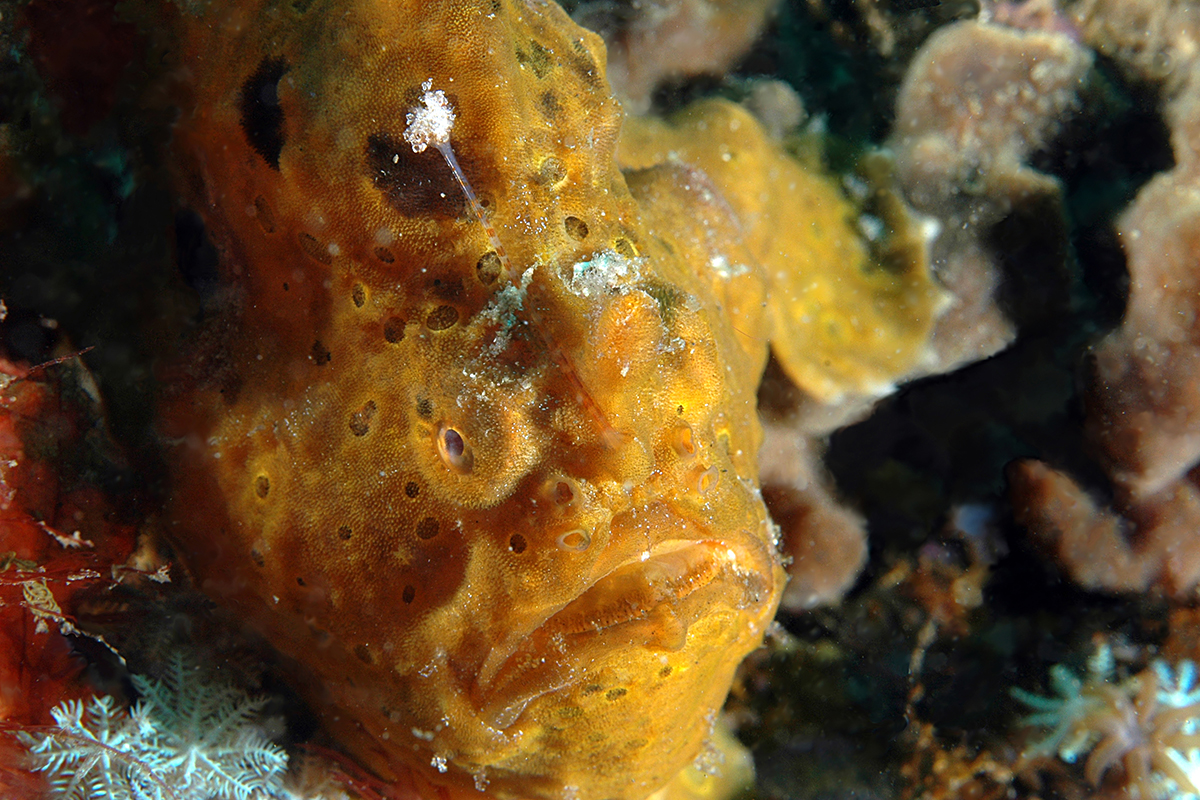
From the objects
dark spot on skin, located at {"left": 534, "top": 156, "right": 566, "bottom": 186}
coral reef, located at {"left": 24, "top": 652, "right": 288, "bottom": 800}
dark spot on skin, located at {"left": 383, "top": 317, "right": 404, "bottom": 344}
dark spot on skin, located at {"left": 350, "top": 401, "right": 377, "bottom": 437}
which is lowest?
coral reef, located at {"left": 24, "top": 652, "right": 288, "bottom": 800}

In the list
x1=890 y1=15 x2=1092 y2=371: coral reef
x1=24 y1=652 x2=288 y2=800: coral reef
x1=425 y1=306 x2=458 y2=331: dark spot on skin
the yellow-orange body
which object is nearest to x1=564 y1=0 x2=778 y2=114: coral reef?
x1=890 y1=15 x2=1092 y2=371: coral reef

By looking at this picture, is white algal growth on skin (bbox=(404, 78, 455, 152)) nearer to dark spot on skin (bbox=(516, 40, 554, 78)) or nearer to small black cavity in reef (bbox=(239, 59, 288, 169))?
dark spot on skin (bbox=(516, 40, 554, 78))

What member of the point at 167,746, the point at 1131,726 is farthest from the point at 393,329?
the point at 1131,726

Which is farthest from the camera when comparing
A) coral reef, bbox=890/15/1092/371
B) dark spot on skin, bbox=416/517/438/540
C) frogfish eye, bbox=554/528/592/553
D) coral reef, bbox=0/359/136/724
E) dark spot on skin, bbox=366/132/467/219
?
coral reef, bbox=890/15/1092/371

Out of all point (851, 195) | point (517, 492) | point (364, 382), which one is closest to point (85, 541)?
point (364, 382)

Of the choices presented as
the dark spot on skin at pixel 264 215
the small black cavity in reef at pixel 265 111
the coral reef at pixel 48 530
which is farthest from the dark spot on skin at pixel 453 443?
the coral reef at pixel 48 530

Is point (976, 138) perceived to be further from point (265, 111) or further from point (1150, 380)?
point (265, 111)
